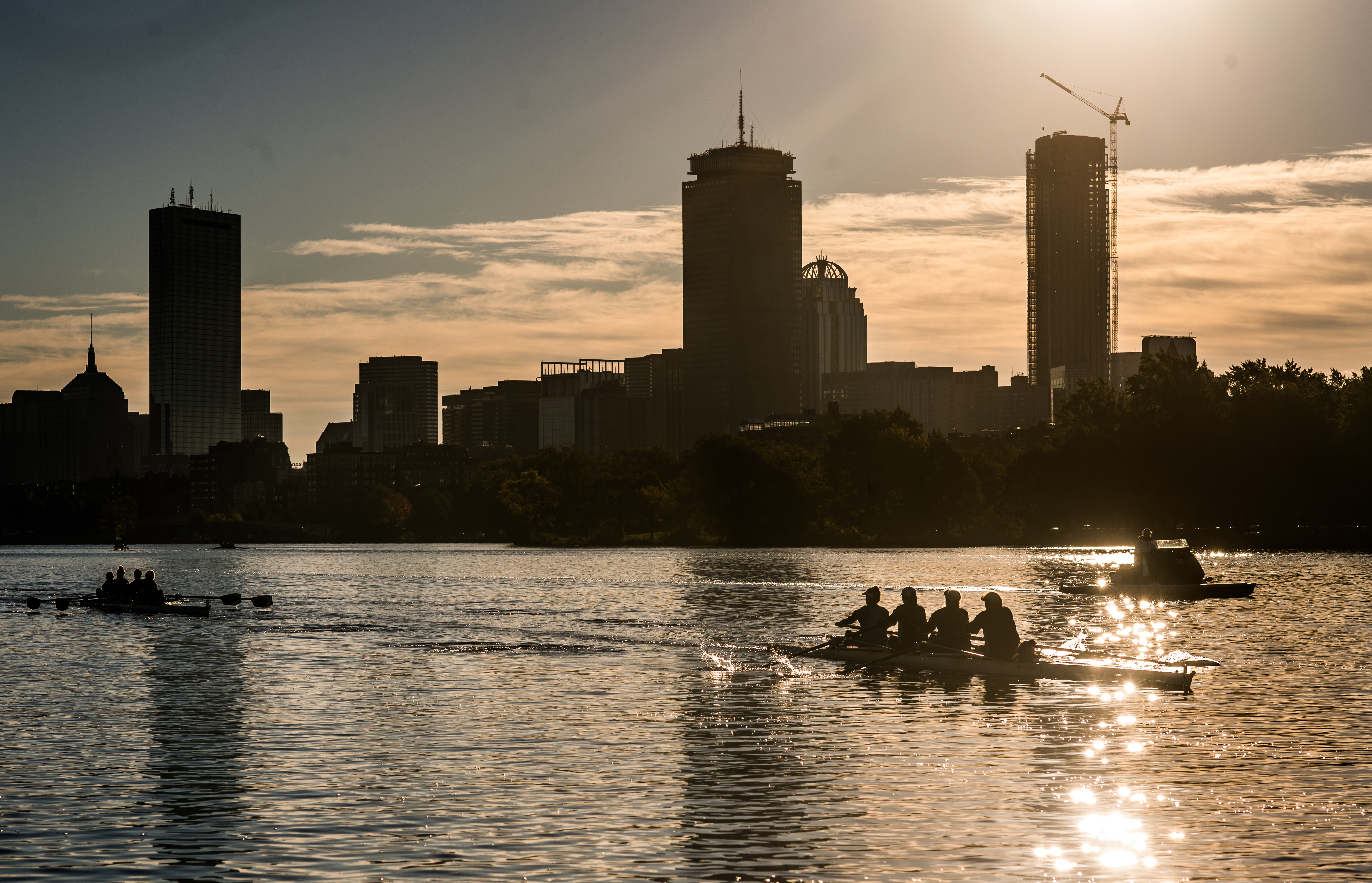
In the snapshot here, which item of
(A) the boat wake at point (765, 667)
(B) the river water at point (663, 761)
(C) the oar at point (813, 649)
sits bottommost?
(A) the boat wake at point (765, 667)

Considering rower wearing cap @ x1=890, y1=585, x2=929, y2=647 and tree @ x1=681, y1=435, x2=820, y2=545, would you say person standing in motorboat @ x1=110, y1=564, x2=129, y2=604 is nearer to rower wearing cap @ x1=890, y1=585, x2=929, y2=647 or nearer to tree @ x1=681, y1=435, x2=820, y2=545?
rower wearing cap @ x1=890, y1=585, x2=929, y2=647

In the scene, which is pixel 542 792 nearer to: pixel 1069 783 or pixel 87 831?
pixel 87 831

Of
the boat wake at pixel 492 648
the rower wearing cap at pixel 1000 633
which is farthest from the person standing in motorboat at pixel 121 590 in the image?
the rower wearing cap at pixel 1000 633

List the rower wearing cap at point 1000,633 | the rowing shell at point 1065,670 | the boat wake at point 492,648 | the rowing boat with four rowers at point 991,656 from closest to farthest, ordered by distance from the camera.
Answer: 1. the rowing shell at point 1065,670
2. the rowing boat with four rowers at point 991,656
3. the rower wearing cap at point 1000,633
4. the boat wake at point 492,648

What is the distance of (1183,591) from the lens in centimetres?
7075

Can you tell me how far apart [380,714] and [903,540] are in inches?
Answer: 6408

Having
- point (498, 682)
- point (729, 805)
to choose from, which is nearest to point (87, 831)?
point (729, 805)

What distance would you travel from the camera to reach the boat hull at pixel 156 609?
70938mm

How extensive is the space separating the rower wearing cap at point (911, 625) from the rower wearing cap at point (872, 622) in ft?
2.09

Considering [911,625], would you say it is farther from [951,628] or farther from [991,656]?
[991,656]

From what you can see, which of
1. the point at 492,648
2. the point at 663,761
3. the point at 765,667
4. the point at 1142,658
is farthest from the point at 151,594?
the point at 663,761

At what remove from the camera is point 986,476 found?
198875 mm

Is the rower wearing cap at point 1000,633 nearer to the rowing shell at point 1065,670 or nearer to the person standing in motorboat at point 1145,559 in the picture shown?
the rowing shell at point 1065,670

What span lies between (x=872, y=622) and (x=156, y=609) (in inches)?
1643
